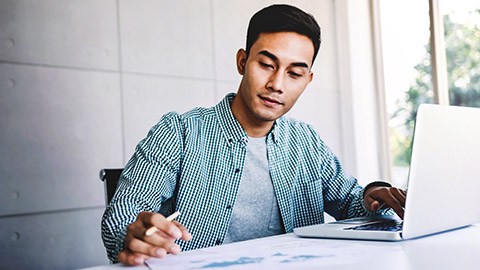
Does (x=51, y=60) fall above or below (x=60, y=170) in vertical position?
above

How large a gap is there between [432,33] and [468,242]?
116 inches

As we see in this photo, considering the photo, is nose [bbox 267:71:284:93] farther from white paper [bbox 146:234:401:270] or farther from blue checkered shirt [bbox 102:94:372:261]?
white paper [bbox 146:234:401:270]

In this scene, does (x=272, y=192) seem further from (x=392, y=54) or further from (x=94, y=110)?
(x=392, y=54)

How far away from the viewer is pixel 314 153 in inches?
69.2

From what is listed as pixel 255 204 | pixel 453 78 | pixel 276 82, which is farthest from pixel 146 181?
pixel 453 78

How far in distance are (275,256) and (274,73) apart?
747mm

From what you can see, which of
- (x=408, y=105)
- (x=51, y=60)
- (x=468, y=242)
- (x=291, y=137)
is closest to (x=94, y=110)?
(x=51, y=60)

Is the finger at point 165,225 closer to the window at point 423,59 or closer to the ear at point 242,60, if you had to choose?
the ear at point 242,60

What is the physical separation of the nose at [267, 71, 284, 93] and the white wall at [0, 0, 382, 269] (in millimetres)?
1357

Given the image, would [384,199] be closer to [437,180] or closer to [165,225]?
[437,180]

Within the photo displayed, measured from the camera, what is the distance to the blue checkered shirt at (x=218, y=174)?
138 centimetres

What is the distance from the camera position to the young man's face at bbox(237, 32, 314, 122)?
1537 millimetres

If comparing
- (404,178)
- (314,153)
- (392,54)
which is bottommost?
(404,178)

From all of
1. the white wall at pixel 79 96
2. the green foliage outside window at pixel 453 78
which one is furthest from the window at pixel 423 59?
the white wall at pixel 79 96
